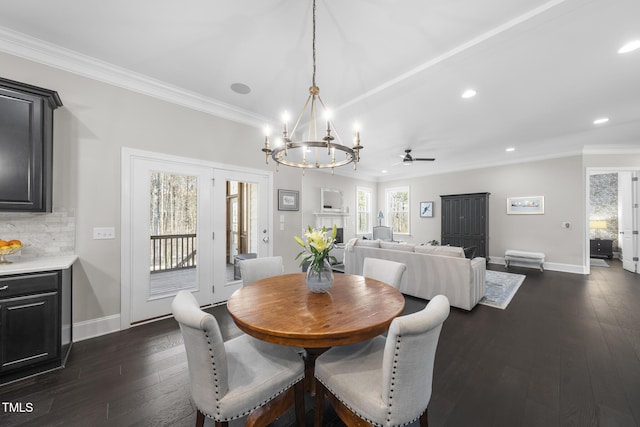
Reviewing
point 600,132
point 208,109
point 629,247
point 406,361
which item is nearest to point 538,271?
point 629,247

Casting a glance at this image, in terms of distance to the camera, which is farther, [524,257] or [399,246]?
[524,257]

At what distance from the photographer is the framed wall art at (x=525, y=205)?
5.81 meters

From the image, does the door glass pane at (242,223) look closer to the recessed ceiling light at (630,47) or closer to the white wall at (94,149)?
the white wall at (94,149)

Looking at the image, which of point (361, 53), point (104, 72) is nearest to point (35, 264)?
point (104, 72)

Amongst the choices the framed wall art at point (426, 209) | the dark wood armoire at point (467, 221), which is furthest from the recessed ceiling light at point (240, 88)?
the framed wall art at point (426, 209)

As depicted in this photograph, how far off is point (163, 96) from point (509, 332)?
5.00m

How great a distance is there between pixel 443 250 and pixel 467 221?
356 cm

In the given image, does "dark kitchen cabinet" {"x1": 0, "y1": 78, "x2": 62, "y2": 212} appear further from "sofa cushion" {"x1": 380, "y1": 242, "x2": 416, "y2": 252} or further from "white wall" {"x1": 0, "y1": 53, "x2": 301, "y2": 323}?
"sofa cushion" {"x1": 380, "y1": 242, "x2": 416, "y2": 252}

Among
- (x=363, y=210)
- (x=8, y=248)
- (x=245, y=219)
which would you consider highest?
→ (x=363, y=210)

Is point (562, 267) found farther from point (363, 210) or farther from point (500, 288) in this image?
point (363, 210)

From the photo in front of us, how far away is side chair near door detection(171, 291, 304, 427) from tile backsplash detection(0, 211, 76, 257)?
84.4 inches

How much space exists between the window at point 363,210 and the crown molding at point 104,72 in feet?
17.9

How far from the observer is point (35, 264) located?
6.60ft

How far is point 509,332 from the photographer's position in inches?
106
